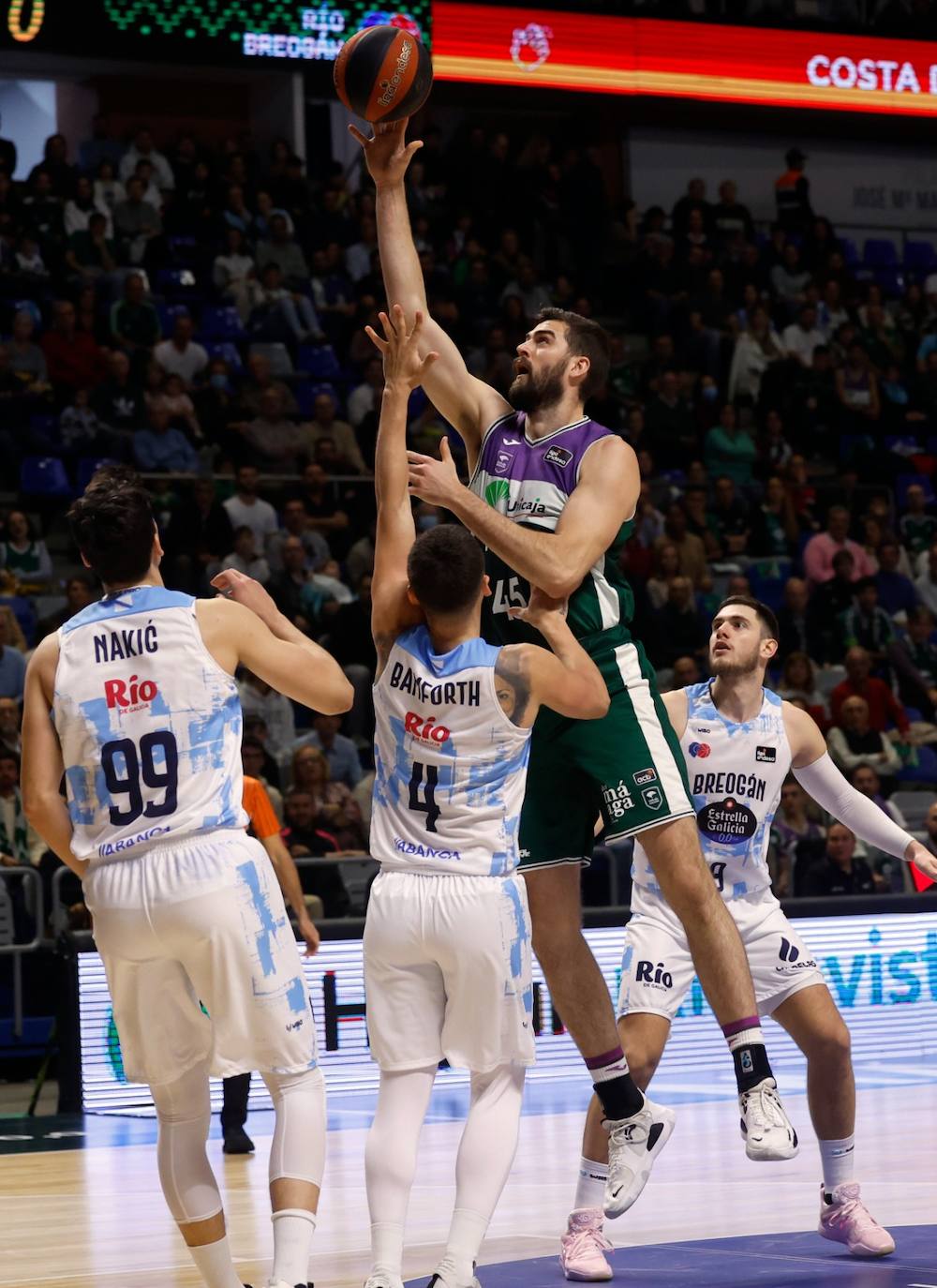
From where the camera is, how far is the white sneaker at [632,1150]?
214 inches

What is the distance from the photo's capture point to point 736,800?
682 cm

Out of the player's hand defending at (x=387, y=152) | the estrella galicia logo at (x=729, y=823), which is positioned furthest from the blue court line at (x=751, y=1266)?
the player's hand defending at (x=387, y=152)

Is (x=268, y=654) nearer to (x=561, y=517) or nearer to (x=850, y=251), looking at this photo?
(x=561, y=517)

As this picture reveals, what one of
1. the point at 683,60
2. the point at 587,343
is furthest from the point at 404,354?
the point at 683,60

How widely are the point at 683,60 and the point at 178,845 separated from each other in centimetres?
1457

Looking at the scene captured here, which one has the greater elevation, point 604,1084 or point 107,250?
point 107,250

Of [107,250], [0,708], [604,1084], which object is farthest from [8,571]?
[604,1084]

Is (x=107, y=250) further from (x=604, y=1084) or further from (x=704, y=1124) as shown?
(x=604, y=1084)

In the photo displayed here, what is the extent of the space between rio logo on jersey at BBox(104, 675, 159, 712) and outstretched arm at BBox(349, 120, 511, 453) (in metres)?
1.45

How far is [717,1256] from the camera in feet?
19.1

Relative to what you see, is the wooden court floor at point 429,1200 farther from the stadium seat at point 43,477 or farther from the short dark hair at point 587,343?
the stadium seat at point 43,477

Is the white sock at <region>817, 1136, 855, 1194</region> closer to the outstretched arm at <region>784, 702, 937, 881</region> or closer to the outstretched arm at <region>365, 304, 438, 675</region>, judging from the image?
the outstretched arm at <region>784, 702, 937, 881</region>

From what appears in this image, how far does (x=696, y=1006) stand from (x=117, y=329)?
7.02 metres

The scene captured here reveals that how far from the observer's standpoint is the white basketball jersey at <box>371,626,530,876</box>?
15.9ft
